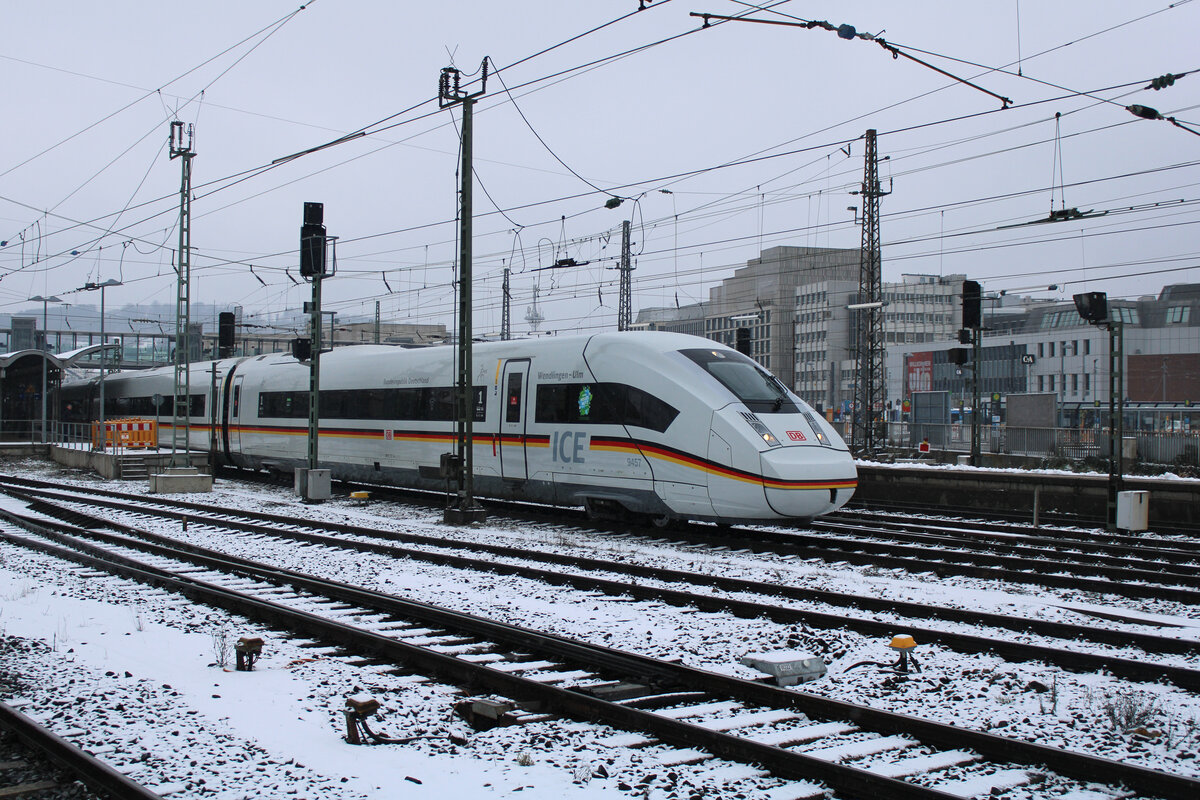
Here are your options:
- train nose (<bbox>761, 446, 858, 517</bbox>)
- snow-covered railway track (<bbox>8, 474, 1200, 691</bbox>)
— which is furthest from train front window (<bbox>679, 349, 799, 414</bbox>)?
snow-covered railway track (<bbox>8, 474, 1200, 691</bbox>)

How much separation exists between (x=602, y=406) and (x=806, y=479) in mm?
3462

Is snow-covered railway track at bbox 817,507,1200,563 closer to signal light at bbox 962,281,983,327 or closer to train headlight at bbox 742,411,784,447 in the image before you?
train headlight at bbox 742,411,784,447

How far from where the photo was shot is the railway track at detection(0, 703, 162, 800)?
479cm

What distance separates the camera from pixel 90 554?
13.1 meters

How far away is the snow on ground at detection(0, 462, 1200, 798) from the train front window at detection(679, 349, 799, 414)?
3.04m

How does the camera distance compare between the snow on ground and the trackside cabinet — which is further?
the trackside cabinet

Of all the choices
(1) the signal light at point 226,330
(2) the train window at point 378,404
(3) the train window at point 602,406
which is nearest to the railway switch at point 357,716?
(3) the train window at point 602,406

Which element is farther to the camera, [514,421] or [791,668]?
[514,421]

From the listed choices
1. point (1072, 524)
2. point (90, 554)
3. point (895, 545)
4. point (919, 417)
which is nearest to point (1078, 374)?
point (919, 417)

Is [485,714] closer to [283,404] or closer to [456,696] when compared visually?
[456,696]

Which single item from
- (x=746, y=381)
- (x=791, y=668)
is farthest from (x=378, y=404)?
(x=791, y=668)

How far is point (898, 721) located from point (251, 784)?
353 centimetres

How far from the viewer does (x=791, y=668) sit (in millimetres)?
6723

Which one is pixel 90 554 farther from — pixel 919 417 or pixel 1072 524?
pixel 919 417
